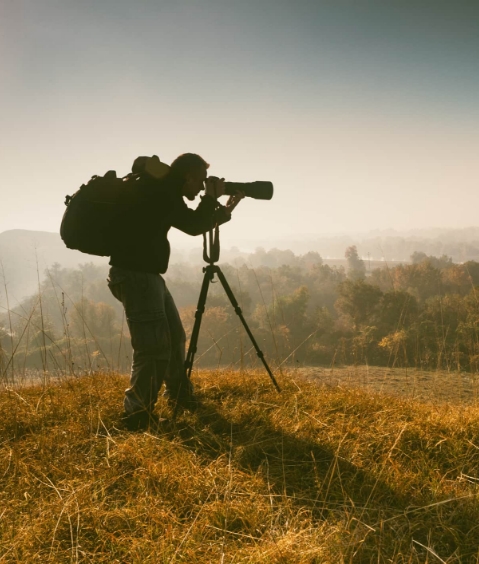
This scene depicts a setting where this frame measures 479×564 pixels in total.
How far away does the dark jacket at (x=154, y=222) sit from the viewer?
2.88m

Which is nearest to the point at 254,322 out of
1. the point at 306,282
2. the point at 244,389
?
the point at 306,282

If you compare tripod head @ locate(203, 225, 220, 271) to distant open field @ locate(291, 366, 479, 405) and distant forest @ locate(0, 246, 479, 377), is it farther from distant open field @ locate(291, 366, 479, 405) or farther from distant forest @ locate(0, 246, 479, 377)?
distant forest @ locate(0, 246, 479, 377)

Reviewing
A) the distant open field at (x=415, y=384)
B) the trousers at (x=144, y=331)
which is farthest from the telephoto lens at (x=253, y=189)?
the distant open field at (x=415, y=384)

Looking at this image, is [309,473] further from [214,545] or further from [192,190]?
[192,190]

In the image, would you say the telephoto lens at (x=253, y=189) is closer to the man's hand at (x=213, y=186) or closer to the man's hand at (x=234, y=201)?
the man's hand at (x=234, y=201)

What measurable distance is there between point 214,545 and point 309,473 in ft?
2.94

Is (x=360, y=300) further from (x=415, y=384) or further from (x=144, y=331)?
(x=144, y=331)

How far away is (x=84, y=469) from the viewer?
229 centimetres

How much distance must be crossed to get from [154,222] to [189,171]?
22.3 inches

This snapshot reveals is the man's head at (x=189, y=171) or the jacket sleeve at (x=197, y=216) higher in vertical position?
the man's head at (x=189, y=171)

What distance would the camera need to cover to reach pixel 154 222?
2.95 m

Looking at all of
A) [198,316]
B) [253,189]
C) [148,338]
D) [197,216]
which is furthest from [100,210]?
[253,189]

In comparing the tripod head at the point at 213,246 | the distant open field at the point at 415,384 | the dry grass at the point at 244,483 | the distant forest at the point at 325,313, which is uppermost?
the tripod head at the point at 213,246

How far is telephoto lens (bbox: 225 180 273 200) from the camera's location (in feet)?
10.5
